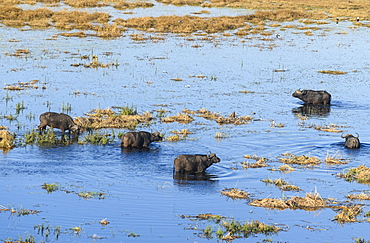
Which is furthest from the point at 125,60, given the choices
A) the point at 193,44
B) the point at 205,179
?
the point at 205,179

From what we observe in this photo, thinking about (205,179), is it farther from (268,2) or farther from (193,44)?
(268,2)

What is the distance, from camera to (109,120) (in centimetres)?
2409

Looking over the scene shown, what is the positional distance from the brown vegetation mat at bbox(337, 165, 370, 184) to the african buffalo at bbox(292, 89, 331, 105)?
1101 cm

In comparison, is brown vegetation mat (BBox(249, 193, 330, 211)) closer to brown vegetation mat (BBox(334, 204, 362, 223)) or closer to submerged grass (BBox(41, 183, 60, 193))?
brown vegetation mat (BBox(334, 204, 362, 223))

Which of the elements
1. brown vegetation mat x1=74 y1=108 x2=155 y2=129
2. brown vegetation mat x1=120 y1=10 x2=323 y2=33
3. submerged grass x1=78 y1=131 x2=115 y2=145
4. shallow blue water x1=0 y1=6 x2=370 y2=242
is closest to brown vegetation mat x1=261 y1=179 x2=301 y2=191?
shallow blue water x1=0 y1=6 x2=370 y2=242

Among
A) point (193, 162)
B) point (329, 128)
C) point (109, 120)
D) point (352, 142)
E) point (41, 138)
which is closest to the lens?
point (193, 162)

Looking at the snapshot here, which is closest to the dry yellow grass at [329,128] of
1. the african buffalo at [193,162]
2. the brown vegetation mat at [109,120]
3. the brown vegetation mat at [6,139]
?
the brown vegetation mat at [109,120]

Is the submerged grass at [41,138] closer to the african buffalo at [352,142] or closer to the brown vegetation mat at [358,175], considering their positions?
the brown vegetation mat at [358,175]

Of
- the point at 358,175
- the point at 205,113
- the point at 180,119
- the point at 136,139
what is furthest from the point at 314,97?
the point at 136,139

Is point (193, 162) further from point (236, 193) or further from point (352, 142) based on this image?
point (352, 142)

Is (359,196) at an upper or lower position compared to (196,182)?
upper

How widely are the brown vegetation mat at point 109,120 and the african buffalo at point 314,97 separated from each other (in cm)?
857

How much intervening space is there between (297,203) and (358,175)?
3.45 metres

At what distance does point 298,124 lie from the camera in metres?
25.7
